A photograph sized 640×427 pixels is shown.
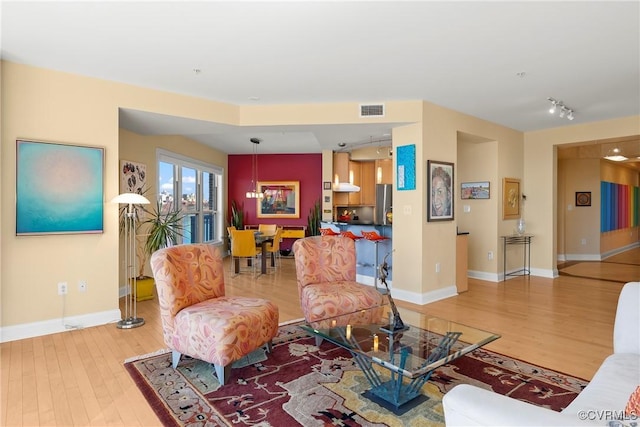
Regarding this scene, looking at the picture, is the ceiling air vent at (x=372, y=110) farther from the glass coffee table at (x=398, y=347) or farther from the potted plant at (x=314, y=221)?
the potted plant at (x=314, y=221)

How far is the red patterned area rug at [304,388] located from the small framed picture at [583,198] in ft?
24.2

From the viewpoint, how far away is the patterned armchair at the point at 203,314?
2.49 m

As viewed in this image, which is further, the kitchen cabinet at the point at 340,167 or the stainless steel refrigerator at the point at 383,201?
the kitchen cabinet at the point at 340,167

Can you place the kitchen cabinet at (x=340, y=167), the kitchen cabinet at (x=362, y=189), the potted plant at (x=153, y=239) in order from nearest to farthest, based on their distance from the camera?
the potted plant at (x=153, y=239)
the kitchen cabinet at (x=340, y=167)
the kitchen cabinet at (x=362, y=189)

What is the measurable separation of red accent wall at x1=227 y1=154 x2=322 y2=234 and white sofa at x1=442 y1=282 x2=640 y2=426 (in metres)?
7.42

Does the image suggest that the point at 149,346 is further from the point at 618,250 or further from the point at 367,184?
the point at 618,250

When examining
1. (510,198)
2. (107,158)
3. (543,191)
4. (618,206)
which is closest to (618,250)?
(618,206)

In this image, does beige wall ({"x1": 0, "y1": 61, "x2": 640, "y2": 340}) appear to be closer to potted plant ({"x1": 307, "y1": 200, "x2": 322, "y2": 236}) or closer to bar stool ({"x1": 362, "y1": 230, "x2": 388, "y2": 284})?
bar stool ({"x1": 362, "y1": 230, "x2": 388, "y2": 284})

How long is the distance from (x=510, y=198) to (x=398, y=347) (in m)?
5.03

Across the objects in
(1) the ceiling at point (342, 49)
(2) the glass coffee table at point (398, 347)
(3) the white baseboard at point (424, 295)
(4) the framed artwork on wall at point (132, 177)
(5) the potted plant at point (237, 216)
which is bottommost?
(3) the white baseboard at point (424, 295)

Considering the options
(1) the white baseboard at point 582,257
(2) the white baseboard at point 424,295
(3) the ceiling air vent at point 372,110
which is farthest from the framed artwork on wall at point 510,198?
(1) the white baseboard at point 582,257

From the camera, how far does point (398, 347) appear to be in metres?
2.28

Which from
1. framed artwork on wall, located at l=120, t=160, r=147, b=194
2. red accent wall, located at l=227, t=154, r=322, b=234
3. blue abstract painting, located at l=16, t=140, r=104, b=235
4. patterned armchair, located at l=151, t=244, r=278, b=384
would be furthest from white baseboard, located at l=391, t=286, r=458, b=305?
red accent wall, located at l=227, t=154, r=322, b=234

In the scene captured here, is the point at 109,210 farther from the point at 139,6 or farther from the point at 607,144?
the point at 607,144
